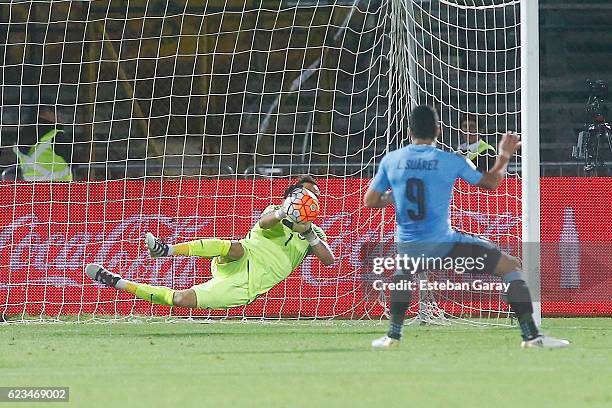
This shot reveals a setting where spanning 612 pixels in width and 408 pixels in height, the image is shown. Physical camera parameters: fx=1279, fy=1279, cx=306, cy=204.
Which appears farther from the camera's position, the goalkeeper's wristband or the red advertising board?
the red advertising board

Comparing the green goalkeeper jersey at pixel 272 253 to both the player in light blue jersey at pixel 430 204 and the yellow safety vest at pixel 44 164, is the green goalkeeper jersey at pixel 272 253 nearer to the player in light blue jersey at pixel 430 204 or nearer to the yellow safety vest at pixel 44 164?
the player in light blue jersey at pixel 430 204

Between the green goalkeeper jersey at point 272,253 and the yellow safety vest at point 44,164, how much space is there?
2.93 metres

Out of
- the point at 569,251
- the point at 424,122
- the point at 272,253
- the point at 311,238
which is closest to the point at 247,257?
the point at 272,253

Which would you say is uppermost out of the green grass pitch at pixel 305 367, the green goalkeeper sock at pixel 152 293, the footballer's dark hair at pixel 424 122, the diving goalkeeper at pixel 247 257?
the footballer's dark hair at pixel 424 122

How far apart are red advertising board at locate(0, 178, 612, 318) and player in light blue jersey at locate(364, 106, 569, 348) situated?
398 cm

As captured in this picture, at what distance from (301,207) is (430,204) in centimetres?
205

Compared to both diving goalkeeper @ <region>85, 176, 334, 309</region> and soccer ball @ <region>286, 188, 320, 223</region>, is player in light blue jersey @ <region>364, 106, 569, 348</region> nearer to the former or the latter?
soccer ball @ <region>286, 188, 320, 223</region>

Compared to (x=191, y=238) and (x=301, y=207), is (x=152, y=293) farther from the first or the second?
(x=191, y=238)

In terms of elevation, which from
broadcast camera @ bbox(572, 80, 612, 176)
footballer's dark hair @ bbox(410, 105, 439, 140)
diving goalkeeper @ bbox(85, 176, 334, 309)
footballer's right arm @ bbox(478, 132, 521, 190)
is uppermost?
broadcast camera @ bbox(572, 80, 612, 176)

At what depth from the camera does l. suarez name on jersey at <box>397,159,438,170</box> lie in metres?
9.64

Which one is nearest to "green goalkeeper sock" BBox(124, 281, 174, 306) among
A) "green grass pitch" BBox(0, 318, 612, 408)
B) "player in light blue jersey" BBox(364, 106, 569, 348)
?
"green grass pitch" BBox(0, 318, 612, 408)

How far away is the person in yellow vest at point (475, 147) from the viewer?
1369 cm

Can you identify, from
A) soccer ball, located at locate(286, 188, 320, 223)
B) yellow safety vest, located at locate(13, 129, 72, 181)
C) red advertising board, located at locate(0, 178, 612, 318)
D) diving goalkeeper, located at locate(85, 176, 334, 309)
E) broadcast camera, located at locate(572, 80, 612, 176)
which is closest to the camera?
soccer ball, located at locate(286, 188, 320, 223)

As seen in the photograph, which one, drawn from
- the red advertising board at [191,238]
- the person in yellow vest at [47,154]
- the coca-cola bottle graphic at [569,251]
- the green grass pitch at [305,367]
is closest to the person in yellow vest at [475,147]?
the red advertising board at [191,238]
